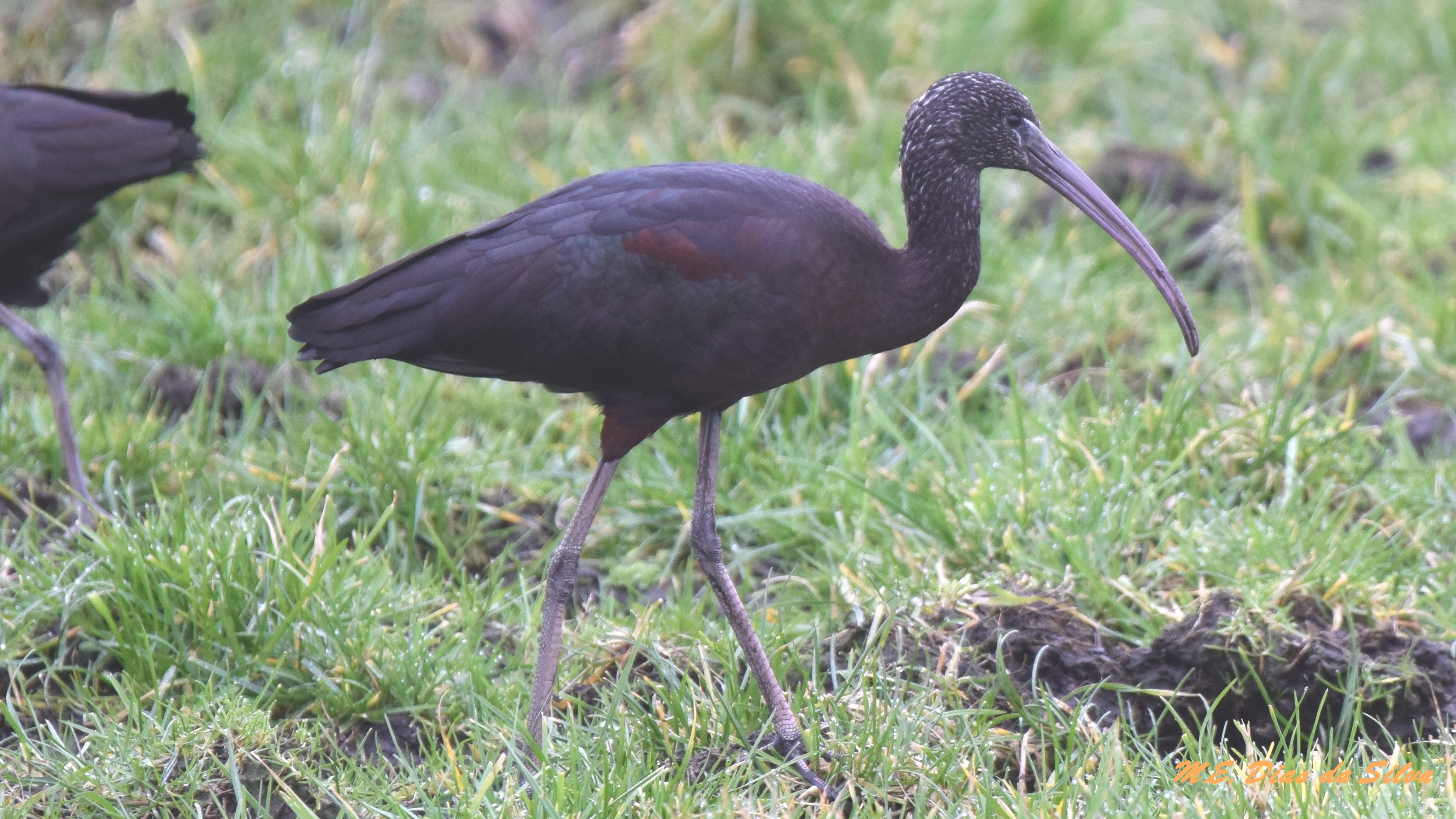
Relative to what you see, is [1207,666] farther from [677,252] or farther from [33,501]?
[33,501]

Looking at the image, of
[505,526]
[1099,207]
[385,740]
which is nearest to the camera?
[1099,207]

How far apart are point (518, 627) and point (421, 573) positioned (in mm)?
307

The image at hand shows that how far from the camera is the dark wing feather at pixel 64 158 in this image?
439 cm

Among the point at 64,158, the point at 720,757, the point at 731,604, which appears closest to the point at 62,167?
the point at 64,158

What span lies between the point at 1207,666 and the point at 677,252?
5.41ft

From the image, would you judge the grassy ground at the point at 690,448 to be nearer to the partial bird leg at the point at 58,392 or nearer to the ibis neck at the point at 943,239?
the partial bird leg at the point at 58,392

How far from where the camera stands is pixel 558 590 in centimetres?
367

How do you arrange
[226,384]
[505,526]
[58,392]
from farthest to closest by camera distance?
[226,384], [505,526], [58,392]

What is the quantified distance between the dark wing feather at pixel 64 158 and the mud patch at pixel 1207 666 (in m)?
A: 2.60

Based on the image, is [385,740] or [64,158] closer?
[385,740]

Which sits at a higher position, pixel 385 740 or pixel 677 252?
pixel 677 252

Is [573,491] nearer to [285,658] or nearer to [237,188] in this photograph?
[285,658]
